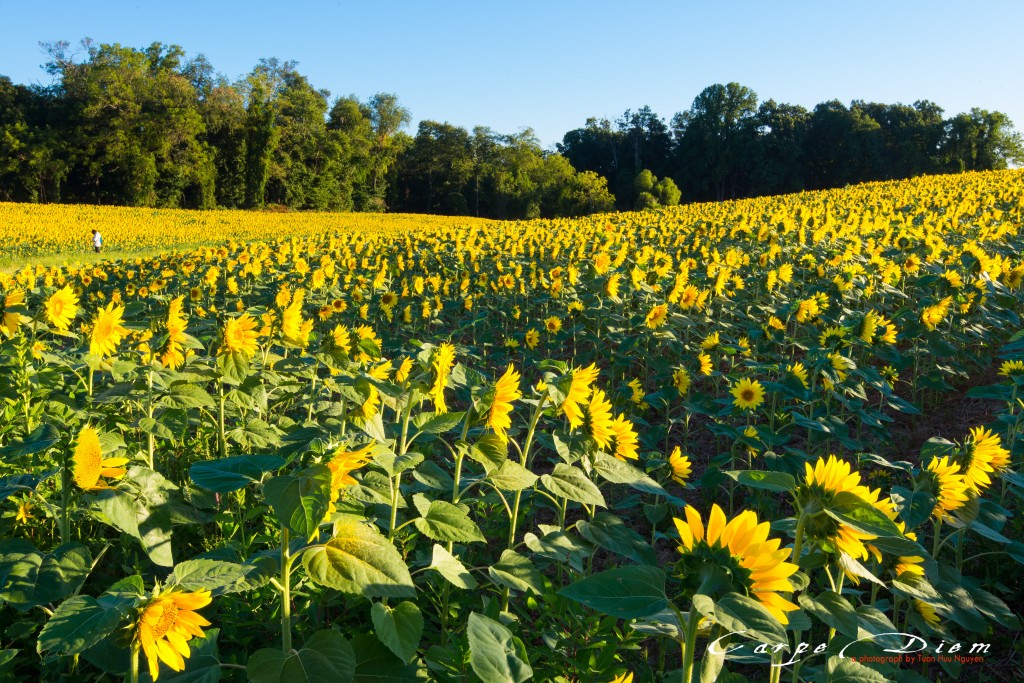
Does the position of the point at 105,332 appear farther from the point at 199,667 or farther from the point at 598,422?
the point at 598,422

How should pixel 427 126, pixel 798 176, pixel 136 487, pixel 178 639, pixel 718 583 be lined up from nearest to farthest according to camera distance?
pixel 718 583 < pixel 178 639 < pixel 136 487 < pixel 798 176 < pixel 427 126

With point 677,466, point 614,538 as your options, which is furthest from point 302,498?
point 677,466

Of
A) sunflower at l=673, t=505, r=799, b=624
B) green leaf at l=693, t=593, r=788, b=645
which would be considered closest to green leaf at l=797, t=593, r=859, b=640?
sunflower at l=673, t=505, r=799, b=624

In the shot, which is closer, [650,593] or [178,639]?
[650,593]

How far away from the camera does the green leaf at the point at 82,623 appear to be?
97cm

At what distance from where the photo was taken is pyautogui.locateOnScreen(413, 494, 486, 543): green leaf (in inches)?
58.2

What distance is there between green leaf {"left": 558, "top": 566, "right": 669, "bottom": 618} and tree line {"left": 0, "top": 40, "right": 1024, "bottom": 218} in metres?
37.4

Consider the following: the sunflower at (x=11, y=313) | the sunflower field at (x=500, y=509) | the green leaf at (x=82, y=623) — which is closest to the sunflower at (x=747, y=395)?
the sunflower field at (x=500, y=509)

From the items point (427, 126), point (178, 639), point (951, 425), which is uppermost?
point (427, 126)

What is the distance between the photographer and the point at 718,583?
85 centimetres

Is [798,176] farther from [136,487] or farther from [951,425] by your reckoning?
[136,487]

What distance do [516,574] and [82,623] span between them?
0.91 meters

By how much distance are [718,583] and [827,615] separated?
15.7 inches

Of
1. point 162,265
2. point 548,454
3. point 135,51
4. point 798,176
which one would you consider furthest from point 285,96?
point 548,454
